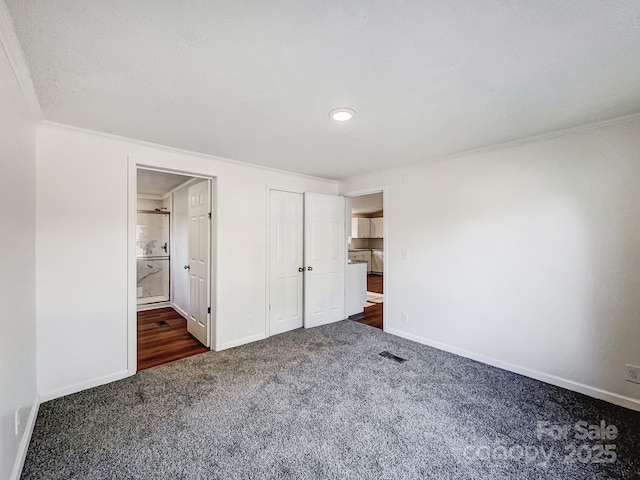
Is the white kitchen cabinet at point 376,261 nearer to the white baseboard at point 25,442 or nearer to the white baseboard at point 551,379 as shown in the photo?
the white baseboard at point 551,379

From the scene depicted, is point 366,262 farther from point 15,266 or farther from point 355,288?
point 15,266

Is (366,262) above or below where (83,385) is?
above

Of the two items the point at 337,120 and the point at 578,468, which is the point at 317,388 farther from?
the point at 337,120

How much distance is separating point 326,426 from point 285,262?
2.32m

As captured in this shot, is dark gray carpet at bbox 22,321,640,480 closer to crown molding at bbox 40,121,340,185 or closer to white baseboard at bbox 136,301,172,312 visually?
crown molding at bbox 40,121,340,185

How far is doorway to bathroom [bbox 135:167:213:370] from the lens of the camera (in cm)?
346

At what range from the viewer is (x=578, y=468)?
1.65 m

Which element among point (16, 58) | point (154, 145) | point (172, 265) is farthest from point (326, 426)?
point (172, 265)

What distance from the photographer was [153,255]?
5672 mm

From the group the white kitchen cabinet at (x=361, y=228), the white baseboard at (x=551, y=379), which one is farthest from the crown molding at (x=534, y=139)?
the white kitchen cabinet at (x=361, y=228)

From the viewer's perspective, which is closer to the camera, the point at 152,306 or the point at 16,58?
the point at 16,58

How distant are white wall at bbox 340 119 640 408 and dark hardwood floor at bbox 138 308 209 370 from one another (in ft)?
9.29

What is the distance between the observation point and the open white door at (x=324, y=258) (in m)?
4.15

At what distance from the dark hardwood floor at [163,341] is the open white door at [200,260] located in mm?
151
